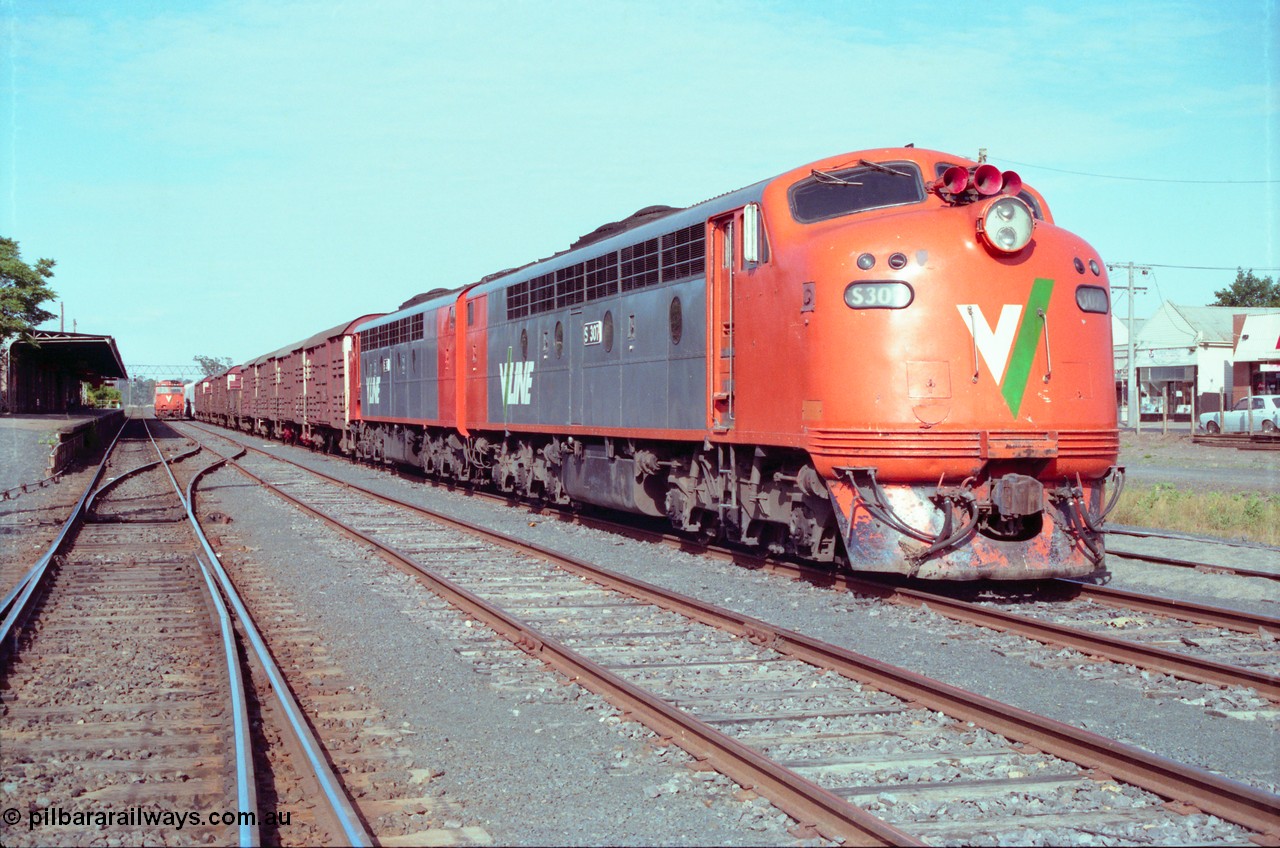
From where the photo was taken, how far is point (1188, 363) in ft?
199

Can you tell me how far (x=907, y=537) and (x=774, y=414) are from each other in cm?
159

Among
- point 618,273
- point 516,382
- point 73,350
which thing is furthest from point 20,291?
point 618,273

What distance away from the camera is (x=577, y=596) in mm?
9641

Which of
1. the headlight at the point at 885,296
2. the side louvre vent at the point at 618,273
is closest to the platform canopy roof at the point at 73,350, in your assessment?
the side louvre vent at the point at 618,273

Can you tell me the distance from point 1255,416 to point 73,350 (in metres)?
45.6

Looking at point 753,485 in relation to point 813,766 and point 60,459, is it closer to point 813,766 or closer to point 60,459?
point 813,766

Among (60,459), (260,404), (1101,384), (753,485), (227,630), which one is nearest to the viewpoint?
(227,630)

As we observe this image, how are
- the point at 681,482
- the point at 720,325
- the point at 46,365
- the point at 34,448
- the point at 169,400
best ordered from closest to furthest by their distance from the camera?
the point at 720,325 < the point at 681,482 < the point at 34,448 < the point at 46,365 < the point at 169,400

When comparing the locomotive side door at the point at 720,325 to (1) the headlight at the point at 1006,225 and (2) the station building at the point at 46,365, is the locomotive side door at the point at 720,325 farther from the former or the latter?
(2) the station building at the point at 46,365

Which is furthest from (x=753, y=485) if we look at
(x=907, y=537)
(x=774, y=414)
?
(x=907, y=537)

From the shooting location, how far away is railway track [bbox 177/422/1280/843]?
4.44 m

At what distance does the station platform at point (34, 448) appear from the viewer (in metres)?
22.9

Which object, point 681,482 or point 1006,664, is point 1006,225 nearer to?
point 1006,664

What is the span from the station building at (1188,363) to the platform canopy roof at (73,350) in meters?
45.0
